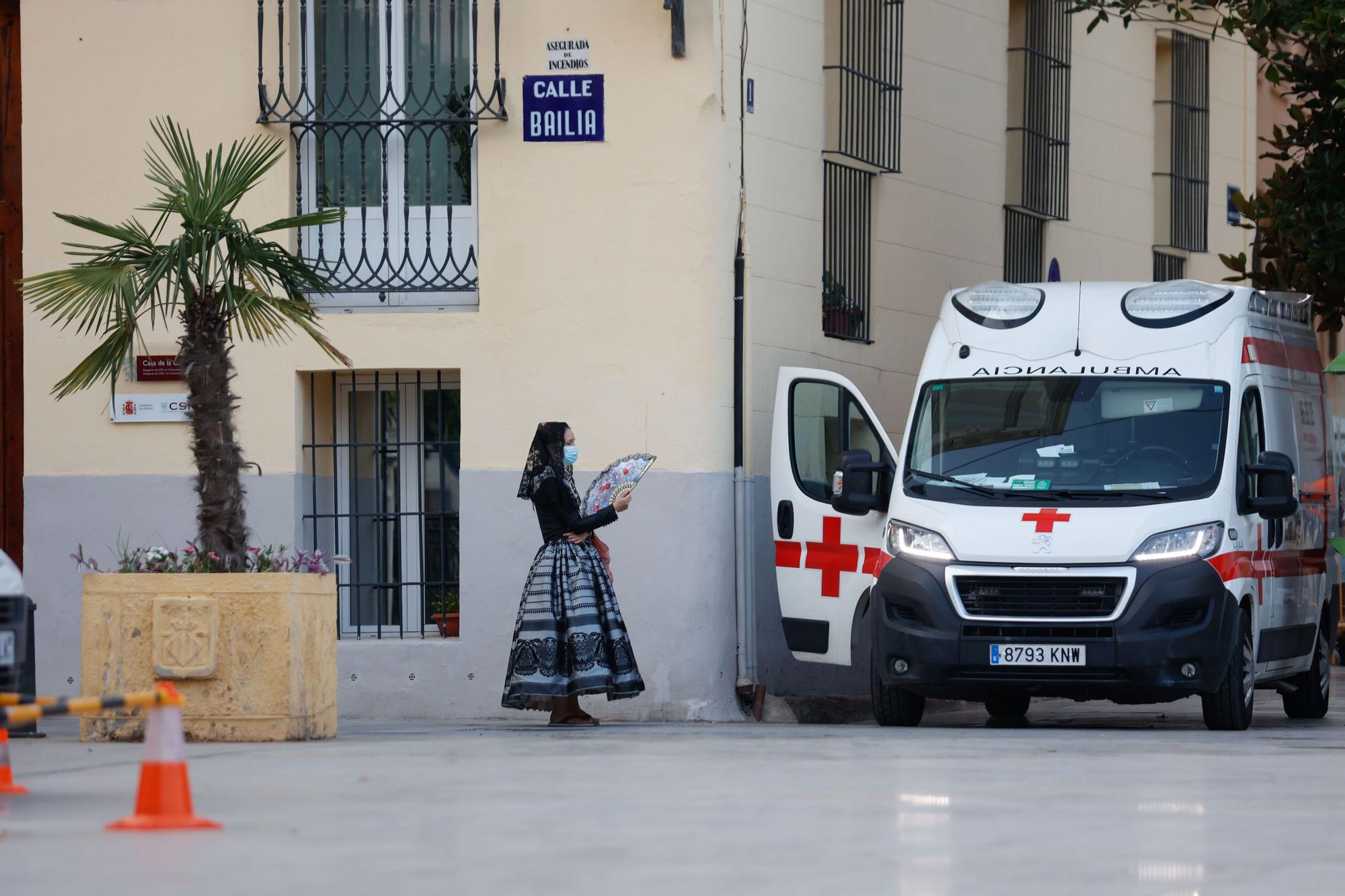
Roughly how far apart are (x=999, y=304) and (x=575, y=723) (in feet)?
11.6

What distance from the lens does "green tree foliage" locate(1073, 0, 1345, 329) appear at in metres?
16.7

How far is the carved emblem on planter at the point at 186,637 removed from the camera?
11.3 metres

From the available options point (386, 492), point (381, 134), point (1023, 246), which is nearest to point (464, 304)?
point (381, 134)

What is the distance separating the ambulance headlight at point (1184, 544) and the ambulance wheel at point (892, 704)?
1.70 meters

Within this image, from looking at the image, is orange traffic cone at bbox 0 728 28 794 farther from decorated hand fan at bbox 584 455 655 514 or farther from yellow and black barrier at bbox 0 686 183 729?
decorated hand fan at bbox 584 455 655 514

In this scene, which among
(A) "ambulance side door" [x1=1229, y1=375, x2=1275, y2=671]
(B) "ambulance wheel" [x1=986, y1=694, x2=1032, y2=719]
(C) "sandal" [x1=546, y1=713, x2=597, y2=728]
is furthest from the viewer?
(B) "ambulance wheel" [x1=986, y1=694, x2=1032, y2=719]

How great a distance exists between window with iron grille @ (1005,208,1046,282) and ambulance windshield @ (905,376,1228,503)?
290 inches

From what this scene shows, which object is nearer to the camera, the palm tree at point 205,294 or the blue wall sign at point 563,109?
the palm tree at point 205,294

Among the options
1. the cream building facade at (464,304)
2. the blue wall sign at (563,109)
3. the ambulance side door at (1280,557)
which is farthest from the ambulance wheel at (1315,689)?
the blue wall sign at (563,109)

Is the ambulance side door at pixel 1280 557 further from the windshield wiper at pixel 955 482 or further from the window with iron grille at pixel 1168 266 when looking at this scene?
the window with iron grille at pixel 1168 266

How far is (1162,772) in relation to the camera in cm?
981

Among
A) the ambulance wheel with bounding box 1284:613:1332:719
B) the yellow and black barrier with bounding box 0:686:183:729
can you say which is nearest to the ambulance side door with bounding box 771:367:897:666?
the ambulance wheel with bounding box 1284:613:1332:719

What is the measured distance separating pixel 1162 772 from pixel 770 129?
23.1ft

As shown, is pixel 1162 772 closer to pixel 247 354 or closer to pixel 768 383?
pixel 768 383
